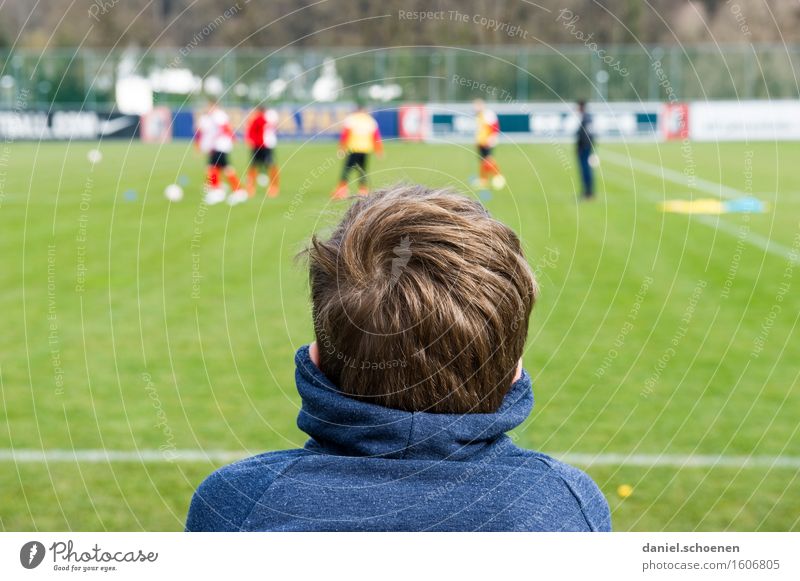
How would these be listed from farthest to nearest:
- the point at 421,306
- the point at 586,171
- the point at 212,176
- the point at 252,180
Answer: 1. the point at 252,180
2. the point at 212,176
3. the point at 586,171
4. the point at 421,306

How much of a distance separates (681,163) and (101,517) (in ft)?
99.2

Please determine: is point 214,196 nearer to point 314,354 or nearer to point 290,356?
point 290,356

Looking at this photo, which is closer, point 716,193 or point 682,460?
point 682,460

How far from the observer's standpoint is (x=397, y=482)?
73.1 inches

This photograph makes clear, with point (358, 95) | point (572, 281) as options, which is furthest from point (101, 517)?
point (358, 95)

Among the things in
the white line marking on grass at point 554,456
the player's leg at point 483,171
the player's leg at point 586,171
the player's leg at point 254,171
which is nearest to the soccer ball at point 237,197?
the player's leg at point 254,171

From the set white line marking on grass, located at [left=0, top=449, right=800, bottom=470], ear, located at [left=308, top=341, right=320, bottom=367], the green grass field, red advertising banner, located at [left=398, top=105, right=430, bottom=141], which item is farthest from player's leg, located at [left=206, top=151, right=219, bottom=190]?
ear, located at [left=308, top=341, right=320, bottom=367]

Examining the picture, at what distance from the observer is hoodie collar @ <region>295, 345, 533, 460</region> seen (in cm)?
187

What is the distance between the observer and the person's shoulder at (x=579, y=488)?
1.92m

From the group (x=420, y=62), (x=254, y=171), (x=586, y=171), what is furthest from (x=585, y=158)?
(x=420, y=62)

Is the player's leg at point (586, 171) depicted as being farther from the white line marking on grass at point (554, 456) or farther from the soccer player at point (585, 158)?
Answer: the white line marking on grass at point (554, 456)

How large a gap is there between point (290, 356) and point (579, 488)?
6.92 meters

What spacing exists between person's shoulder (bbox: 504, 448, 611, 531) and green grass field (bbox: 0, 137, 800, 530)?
74 cm

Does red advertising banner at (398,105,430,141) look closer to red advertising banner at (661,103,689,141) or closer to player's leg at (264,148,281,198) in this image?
red advertising banner at (661,103,689,141)
